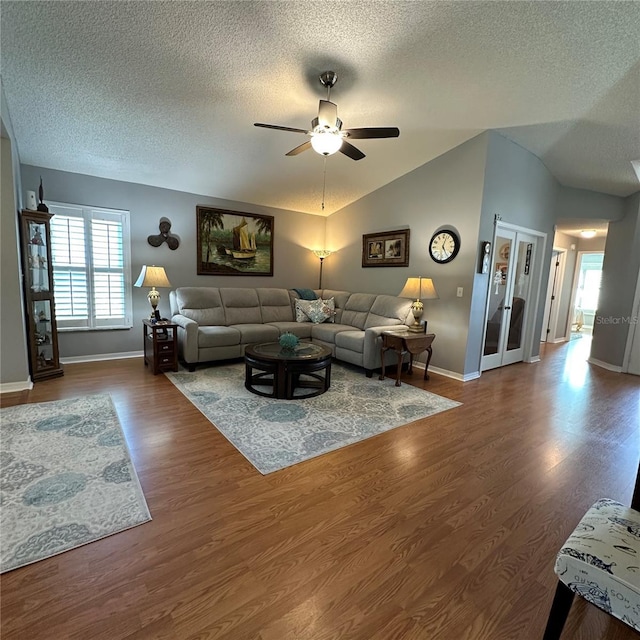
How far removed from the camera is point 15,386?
3.41 m

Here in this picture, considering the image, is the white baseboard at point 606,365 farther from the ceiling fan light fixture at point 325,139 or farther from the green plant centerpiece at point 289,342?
the ceiling fan light fixture at point 325,139

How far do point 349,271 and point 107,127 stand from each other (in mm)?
4011

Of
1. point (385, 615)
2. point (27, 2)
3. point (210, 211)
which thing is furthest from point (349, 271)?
point (385, 615)

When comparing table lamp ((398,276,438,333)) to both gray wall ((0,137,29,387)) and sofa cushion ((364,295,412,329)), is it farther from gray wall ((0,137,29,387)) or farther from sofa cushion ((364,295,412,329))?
gray wall ((0,137,29,387))

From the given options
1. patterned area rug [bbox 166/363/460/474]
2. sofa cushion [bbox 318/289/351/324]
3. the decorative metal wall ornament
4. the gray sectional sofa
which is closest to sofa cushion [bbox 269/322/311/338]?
the gray sectional sofa

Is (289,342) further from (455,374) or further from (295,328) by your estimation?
(455,374)

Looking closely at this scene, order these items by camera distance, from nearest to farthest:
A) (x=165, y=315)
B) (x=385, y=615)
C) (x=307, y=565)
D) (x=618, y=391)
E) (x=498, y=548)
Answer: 1. (x=385, y=615)
2. (x=307, y=565)
3. (x=498, y=548)
4. (x=618, y=391)
5. (x=165, y=315)

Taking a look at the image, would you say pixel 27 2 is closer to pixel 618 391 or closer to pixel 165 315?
pixel 165 315

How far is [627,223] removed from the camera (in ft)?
17.4

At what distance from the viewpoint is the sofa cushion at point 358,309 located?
5.27 meters

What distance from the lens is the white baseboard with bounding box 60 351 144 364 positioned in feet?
14.9

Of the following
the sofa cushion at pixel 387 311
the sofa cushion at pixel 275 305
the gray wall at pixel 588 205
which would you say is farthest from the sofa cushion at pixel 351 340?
the gray wall at pixel 588 205

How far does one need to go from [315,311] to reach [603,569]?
475 cm

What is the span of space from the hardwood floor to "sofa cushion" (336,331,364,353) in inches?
62.2
